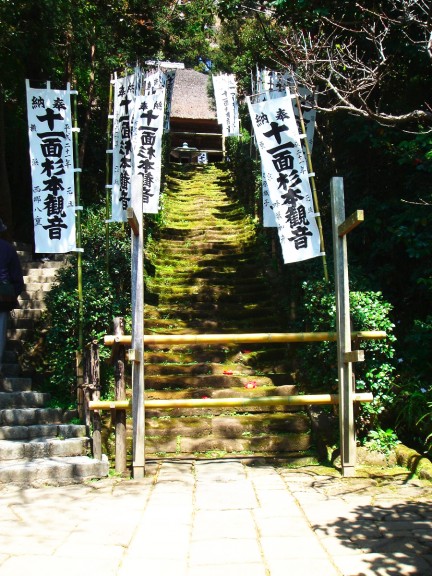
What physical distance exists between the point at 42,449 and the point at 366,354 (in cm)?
310

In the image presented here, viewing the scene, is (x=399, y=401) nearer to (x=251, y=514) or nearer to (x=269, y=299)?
(x=251, y=514)

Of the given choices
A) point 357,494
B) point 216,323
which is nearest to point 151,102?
point 216,323

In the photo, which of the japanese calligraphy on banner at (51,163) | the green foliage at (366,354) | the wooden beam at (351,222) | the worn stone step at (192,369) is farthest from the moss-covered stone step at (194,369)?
the wooden beam at (351,222)

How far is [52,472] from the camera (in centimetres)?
468

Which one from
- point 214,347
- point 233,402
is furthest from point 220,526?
point 214,347

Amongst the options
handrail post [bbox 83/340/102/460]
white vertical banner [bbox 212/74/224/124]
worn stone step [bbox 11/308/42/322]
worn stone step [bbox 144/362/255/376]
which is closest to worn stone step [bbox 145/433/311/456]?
handrail post [bbox 83/340/102/460]

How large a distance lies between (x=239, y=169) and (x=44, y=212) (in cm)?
798

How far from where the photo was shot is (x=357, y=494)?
4.17 m

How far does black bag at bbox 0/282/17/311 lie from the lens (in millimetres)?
5449

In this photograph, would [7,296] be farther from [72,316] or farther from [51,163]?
[51,163]

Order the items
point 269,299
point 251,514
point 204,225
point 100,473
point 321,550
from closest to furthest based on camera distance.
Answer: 1. point 321,550
2. point 251,514
3. point 100,473
4. point 269,299
5. point 204,225

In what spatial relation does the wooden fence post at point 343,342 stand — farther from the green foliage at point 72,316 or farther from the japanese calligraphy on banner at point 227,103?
the japanese calligraphy on banner at point 227,103

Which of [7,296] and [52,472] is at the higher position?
[7,296]

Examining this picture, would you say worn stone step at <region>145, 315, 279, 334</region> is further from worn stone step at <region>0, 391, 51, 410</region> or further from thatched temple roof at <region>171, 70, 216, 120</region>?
thatched temple roof at <region>171, 70, 216, 120</region>
